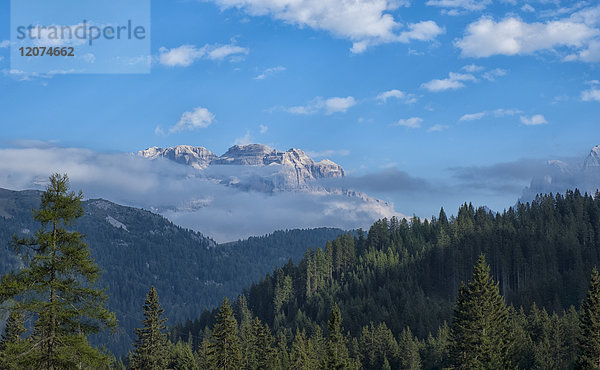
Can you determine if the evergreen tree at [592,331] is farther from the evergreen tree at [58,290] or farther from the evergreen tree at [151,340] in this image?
the evergreen tree at [58,290]

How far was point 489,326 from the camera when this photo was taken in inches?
3110

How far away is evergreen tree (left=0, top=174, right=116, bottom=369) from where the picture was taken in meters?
27.2

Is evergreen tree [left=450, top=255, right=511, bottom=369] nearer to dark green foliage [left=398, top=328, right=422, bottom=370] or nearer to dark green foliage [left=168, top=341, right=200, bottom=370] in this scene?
dark green foliage [left=168, top=341, right=200, bottom=370]

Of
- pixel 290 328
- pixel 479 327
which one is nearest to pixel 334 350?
pixel 479 327

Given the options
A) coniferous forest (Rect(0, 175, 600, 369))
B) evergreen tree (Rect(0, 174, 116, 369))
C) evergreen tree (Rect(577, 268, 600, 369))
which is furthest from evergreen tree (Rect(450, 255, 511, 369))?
evergreen tree (Rect(0, 174, 116, 369))

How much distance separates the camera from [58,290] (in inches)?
1099

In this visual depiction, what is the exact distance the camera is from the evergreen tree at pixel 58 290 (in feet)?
89.4

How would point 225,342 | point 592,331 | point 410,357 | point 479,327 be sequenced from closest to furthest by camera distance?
1. point 592,331
2. point 479,327
3. point 225,342
4. point 410,357

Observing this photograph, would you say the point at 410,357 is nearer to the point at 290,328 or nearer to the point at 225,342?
the point at 225,342

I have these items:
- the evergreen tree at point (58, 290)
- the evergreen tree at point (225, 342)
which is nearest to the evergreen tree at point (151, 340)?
the evergreen tree at point (225, 342)

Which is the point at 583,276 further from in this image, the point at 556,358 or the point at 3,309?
the point at 3,309

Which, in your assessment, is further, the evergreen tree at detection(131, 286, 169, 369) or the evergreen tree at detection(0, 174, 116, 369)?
the evergreen tree at detection(131, 286, 169, 369)

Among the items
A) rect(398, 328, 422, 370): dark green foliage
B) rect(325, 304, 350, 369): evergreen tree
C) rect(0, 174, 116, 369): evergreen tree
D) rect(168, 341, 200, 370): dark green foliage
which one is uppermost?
rect(0, 174, 116, 369): evergreen tree

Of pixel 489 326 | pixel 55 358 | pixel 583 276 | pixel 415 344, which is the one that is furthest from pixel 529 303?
pixel 55 358
